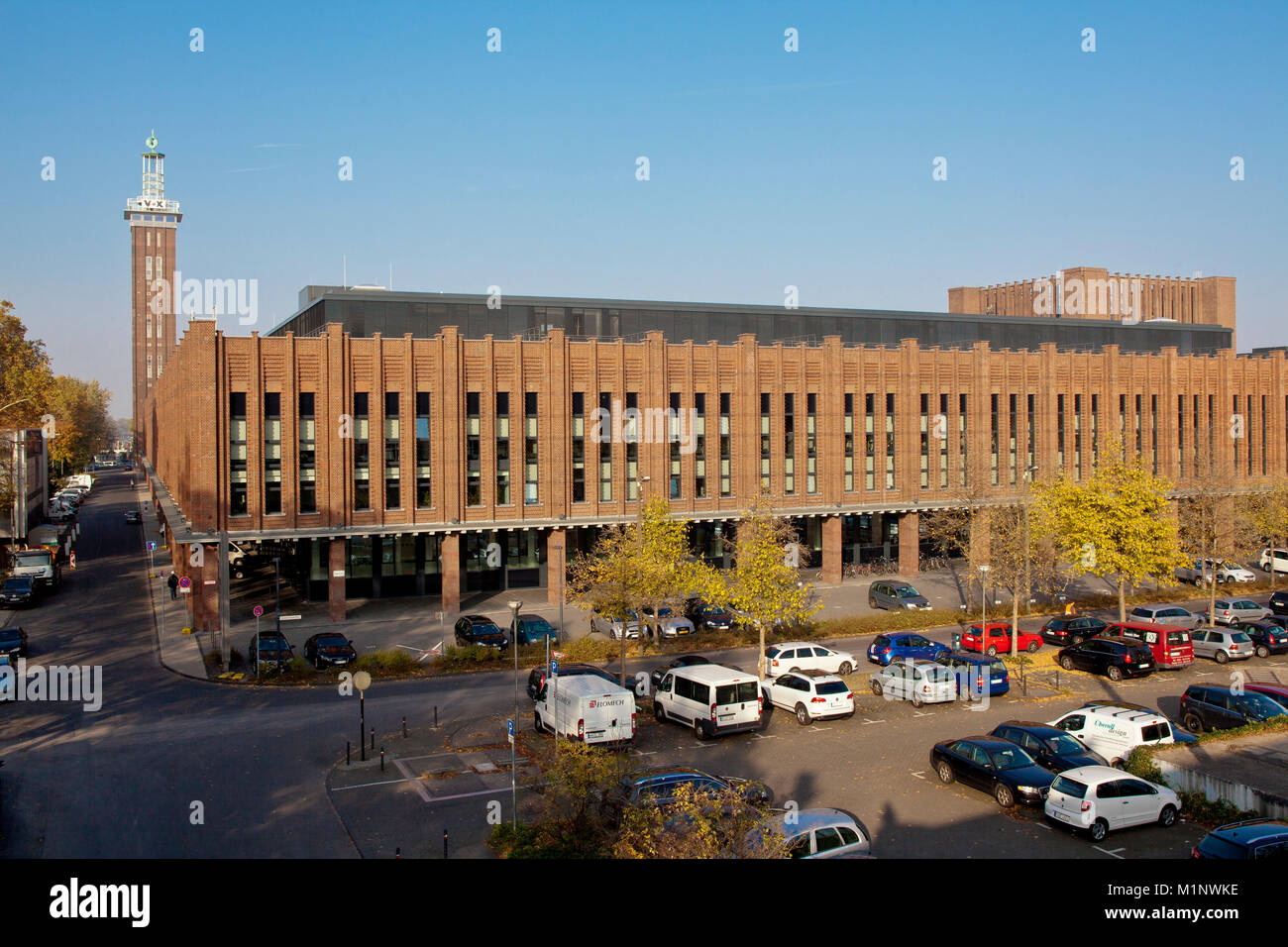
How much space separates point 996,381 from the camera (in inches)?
2274


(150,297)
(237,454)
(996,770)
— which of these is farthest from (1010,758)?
(150,297)

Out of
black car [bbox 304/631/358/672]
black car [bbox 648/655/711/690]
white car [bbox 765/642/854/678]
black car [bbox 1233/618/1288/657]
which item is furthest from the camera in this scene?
black car [bbox 1233/618/1288/657]

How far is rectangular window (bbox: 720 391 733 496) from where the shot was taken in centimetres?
5084

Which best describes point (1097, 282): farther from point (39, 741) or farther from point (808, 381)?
point (39, 741)

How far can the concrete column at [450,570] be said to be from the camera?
45.7 metres

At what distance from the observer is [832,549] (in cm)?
5344

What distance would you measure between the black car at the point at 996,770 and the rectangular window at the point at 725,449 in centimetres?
2998

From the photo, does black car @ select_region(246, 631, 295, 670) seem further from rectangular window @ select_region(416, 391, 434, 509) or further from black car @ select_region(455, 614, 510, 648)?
rectangular window @ select_region(416, 391, 434, 509)

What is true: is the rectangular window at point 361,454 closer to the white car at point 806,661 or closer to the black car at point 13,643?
the black car at point 13,643

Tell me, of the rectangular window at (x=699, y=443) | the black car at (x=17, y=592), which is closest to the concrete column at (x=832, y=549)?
the rectangular window at (x=699, y=443)

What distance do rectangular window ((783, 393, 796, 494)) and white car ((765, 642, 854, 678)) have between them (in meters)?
21.3

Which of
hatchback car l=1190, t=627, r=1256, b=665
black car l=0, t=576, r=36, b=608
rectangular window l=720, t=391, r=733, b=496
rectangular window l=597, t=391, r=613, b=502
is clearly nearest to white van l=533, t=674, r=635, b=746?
hatchback car l=1190, t=627, r=1256, b=665
